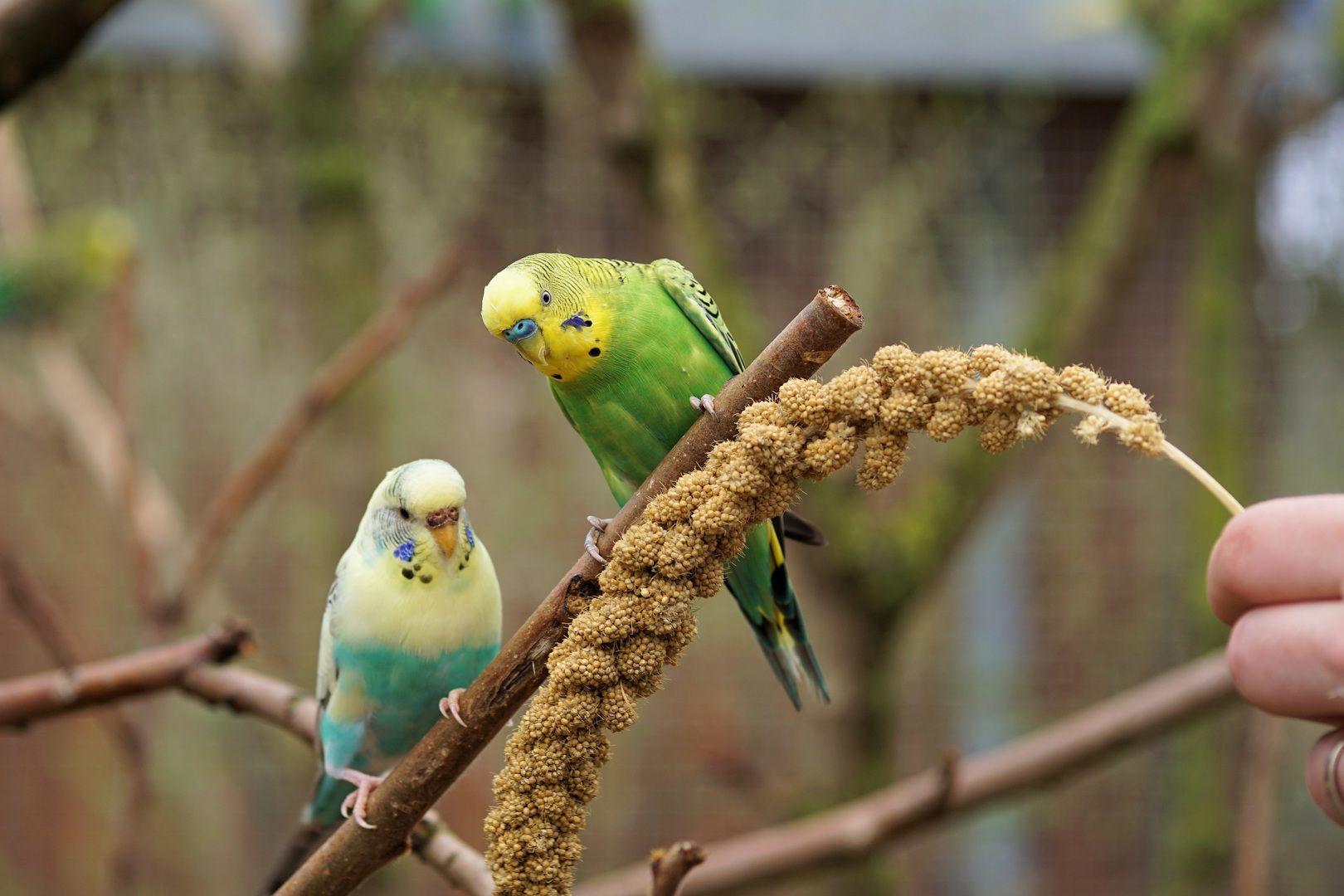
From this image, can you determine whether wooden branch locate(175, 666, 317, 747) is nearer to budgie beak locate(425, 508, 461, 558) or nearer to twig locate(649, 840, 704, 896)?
budgie beak locate(425, 508, 461, 558)

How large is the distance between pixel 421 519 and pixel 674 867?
36cm

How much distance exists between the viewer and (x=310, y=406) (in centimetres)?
165

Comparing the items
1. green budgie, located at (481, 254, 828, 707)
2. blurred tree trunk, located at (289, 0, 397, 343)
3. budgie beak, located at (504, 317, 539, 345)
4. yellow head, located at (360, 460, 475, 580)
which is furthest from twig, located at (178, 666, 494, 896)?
blurred tree trunk, located at (289, 0, 397, 343)

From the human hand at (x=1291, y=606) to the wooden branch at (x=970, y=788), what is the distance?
3.09ft

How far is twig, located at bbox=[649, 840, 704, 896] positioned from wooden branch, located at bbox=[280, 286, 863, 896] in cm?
14

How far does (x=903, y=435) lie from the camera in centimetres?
61

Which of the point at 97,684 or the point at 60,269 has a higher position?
the point at 60,269

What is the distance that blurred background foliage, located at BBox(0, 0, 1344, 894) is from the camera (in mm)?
2744

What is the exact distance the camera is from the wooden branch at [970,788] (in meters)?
1.59

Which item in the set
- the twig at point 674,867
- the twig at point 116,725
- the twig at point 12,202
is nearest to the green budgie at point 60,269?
the twig at point 12,202

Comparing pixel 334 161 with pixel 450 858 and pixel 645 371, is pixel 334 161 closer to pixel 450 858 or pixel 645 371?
pixel 645 371

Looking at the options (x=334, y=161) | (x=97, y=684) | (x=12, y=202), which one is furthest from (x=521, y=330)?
(x=12, y=202)

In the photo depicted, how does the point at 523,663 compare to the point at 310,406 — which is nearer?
the point at 523,663

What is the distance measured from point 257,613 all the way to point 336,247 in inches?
42.6
